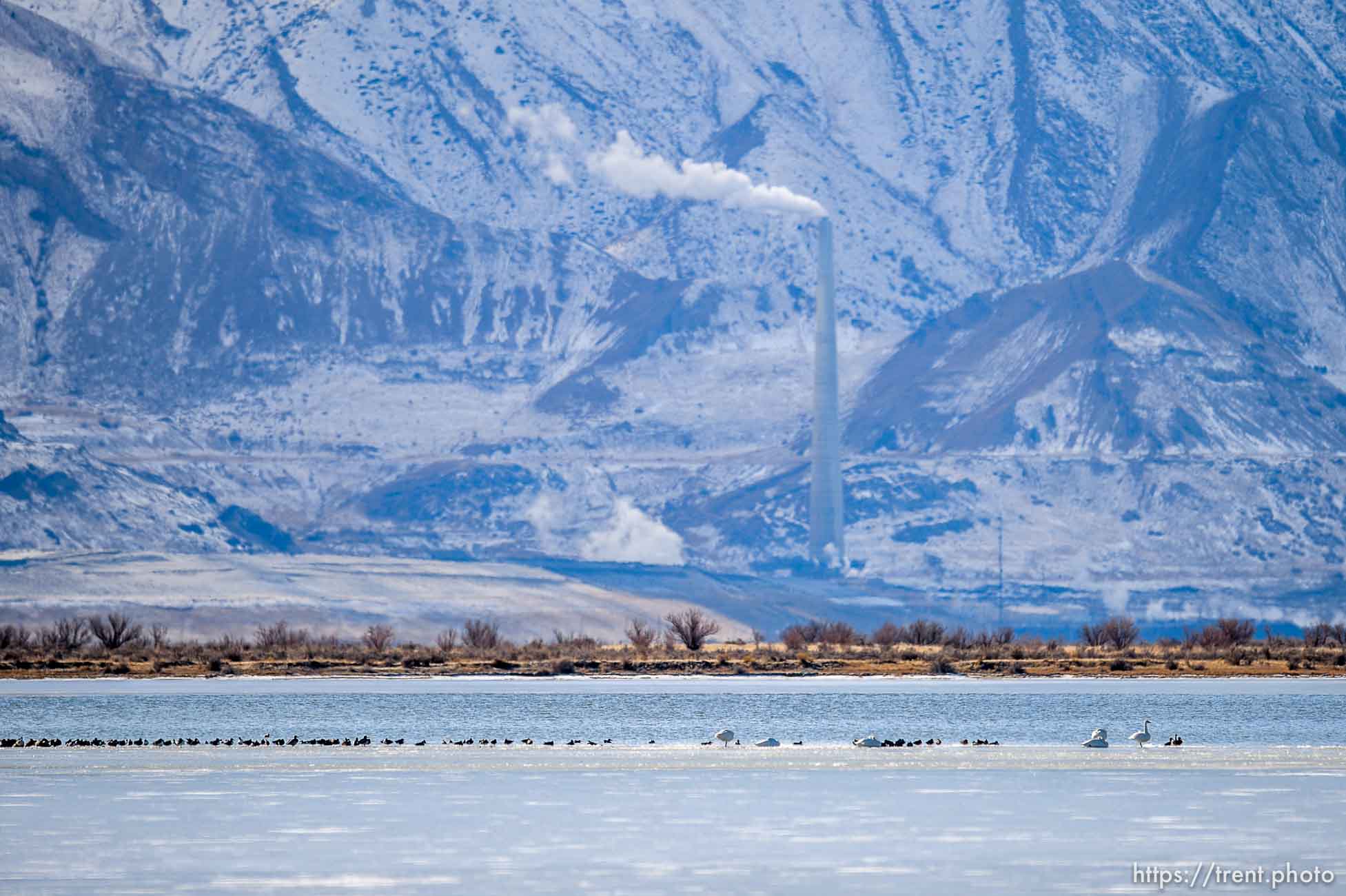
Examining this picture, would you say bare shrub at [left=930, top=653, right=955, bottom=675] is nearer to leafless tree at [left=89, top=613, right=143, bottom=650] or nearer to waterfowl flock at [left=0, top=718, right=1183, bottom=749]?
waterfowl flock at [left=0, top=718, right=1183, bottom=749]

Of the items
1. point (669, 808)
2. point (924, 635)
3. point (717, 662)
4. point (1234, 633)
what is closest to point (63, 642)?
point (717, 662)

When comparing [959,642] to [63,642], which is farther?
[959,642]

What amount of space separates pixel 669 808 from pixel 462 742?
15.9m

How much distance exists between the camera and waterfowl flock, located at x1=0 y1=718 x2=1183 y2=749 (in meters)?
52.8

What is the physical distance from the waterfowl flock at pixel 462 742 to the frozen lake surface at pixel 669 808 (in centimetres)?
58

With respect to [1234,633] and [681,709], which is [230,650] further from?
[1234,633]

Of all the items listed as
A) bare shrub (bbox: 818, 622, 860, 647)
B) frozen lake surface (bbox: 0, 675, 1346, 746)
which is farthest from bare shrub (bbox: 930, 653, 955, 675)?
bare shrub (bbox: 818, 622, 860, 647)

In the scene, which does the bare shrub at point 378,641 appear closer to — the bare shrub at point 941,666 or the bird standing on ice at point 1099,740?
the bare shrub at point 941,666

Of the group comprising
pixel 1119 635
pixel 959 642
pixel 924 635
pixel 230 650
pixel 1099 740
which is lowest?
pixel 1099 740

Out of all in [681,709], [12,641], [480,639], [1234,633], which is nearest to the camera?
[681,709]

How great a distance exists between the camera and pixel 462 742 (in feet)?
181

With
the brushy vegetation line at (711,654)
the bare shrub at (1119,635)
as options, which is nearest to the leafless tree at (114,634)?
the brushy vegetation line at (711,654)

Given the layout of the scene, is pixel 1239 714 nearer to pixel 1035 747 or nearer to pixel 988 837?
pixel 1035 747

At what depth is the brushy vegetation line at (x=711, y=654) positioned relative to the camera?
95.8 meters
